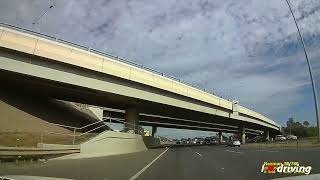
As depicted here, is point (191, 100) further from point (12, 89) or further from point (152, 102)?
point (12, 89)

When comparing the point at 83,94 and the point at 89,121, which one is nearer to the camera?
the point at 83,94

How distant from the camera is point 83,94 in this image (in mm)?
46250

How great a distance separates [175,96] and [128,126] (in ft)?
27.6

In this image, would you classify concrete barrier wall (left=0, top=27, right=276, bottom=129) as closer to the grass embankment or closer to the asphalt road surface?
the grass embankment

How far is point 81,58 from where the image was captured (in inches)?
1508

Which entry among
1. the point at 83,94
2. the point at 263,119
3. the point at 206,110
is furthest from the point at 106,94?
the point at 263,119

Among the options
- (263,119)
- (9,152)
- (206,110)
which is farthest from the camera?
(263,119)

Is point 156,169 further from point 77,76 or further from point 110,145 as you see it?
point 77,76

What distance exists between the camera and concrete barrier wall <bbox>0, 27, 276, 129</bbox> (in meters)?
33.6

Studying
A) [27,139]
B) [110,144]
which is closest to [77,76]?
[110,144]
